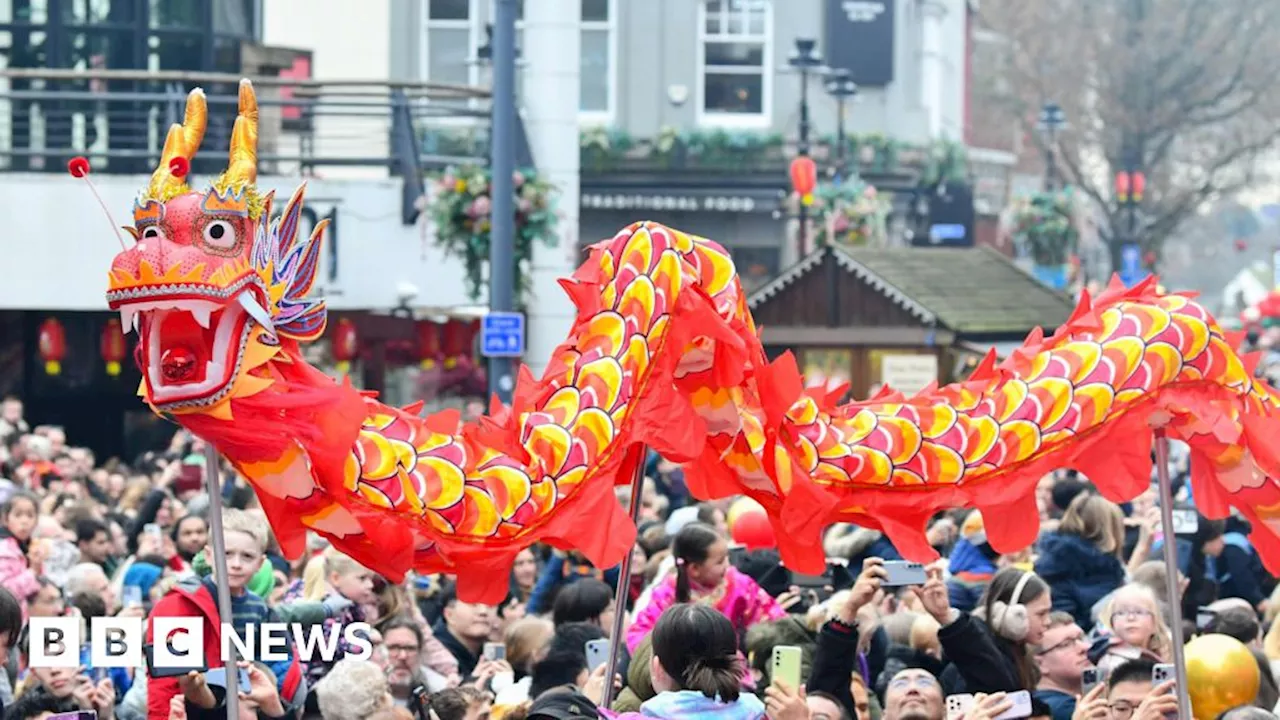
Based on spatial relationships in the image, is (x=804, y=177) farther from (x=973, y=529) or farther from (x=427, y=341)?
(x=973, y=529)

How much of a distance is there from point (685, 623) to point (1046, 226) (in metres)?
32.5

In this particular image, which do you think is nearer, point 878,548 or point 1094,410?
point 1094,410

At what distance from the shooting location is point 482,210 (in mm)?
19906

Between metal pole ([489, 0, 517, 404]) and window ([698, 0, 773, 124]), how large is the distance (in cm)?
2125

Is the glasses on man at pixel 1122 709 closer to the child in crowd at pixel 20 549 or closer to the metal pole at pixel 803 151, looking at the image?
the child in crowd at pixel 20 549

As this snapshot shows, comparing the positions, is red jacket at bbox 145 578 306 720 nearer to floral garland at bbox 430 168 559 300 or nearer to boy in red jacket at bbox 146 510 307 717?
boy in red jacket at bbox 146 510 307 717

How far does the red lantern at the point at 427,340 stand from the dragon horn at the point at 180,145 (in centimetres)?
1887

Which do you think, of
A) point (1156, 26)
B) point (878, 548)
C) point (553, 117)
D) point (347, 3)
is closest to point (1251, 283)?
point (1156, 26)

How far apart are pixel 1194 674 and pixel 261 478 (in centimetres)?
342

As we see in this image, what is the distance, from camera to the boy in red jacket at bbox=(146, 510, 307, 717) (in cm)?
746

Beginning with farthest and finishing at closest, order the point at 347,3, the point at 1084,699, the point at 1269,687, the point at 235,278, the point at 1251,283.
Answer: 1. the point at 1251,283
2. the point at 347,3
3. the point at 1269,687
4. the point at 1084,699
5. the point at 235,278

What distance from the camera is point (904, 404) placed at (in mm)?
7445

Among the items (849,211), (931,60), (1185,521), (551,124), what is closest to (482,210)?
(551,124)

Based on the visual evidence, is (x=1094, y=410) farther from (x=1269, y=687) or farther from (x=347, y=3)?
(x=347, y=3)
